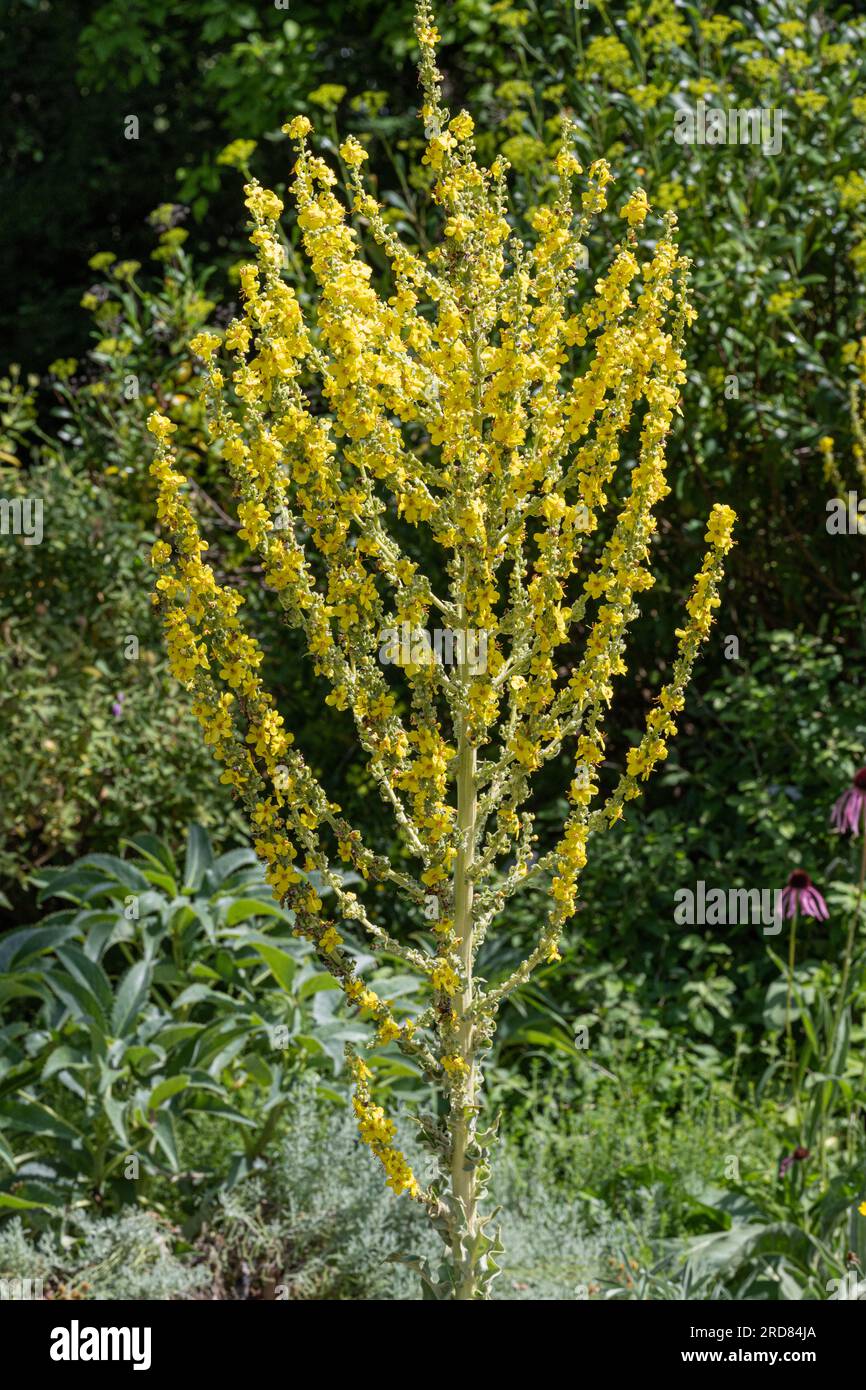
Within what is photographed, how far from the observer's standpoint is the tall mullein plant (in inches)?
82.8

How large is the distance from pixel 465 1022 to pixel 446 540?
27.6 inches

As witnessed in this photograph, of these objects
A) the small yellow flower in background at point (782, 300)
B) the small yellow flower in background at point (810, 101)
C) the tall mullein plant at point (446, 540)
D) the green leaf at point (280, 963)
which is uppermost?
the small yellow flower in background at point (810, 101)

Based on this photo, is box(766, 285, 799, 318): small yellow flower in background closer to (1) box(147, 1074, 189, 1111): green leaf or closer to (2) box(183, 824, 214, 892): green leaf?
(2) box(183, 824, 214, 892): green leaf

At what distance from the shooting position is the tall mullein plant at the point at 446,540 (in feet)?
6.90

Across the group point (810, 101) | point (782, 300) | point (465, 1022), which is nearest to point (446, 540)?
point (465, 1022)

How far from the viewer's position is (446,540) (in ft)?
7.07

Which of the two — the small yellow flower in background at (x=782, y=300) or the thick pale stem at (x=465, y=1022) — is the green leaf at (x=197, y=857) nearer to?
the thick pale stem at (x=465, y=1022)

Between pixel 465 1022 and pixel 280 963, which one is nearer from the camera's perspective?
pixel 465 1022

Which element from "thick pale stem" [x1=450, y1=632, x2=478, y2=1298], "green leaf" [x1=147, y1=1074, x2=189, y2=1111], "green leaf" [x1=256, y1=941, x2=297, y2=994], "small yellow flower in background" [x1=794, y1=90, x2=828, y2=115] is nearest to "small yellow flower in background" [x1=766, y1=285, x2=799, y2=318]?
"small yellow flower in background" [x1=794, y1=90, x2=828, y2=115]

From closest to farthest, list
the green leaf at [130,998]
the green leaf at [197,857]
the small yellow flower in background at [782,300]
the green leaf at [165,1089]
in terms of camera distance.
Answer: the green leaf at [165,1089] < the green leaf at [130,998] < the green leaf at [197,857] < the small yellow flower in background at [782,300]

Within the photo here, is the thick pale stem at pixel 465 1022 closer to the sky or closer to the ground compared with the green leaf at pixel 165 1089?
closer to the sky

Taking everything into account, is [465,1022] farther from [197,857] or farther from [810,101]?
[810,101]

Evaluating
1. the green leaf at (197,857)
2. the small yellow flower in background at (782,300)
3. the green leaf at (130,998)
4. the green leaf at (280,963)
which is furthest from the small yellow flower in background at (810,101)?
the green leaf at (130,998)

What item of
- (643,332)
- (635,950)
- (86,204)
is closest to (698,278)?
(635,950)
